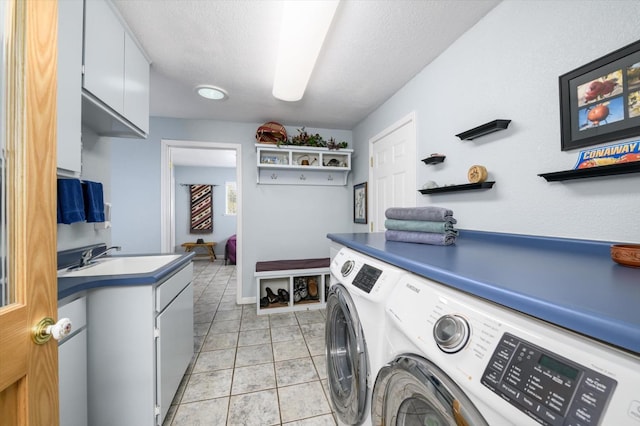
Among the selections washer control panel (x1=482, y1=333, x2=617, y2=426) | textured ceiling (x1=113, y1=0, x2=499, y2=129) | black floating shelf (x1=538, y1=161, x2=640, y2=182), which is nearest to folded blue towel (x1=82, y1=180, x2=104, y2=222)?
textured ceiling (x1=113, y1=0, x2=499, y2=129)

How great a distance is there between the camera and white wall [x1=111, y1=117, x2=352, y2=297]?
293cm

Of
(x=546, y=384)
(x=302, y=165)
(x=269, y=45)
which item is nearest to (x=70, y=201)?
(x=269, y=45)

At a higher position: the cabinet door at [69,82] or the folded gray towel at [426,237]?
the cabinet door at [69,82]

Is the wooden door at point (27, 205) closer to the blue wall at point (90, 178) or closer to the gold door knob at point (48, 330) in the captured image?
the gold door knob at point (48, 330)

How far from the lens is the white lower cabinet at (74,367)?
0.96 m

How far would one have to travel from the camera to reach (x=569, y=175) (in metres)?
0.99

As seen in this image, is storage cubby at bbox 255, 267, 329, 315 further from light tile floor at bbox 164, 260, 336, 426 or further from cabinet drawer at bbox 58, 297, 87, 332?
cabinet drawer at bbox 58, 297, 87, 332

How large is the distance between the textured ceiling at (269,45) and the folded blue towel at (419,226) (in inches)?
47.5

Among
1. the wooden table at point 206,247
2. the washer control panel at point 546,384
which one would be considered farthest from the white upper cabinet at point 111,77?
the wooden table at point 206,247

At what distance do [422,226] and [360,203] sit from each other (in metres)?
1.93

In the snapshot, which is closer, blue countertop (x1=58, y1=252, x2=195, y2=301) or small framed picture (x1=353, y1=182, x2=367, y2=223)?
blue countertop (x1=58, y1=252, x2=195, y2=301)

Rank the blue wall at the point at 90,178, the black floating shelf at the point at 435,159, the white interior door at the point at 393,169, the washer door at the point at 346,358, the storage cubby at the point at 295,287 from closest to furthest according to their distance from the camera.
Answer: the washer door at the point at 346,358 < the blue wall at the point at 90,178 < the black floating shelf at the point at 435,159 < the white interior door at the point at 393,169 < the storage cubby at the point at 295,287

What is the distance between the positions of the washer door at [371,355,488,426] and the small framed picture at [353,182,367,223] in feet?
7.60

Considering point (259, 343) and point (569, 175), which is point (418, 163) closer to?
point (569, 175)
